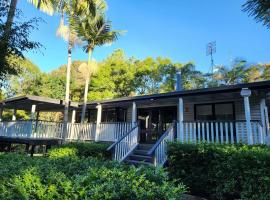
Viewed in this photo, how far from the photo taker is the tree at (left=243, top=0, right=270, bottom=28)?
168 inches

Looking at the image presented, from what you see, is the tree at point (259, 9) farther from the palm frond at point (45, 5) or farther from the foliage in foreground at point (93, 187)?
the palm frond at point (45, 5)

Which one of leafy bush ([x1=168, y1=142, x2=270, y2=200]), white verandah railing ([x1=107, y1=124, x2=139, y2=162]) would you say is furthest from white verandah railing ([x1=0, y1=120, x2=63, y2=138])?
leafy bush ([x1=168, y1=142, x2=270, y2=200])

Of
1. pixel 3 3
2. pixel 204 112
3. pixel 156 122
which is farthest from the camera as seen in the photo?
pixel 156 122

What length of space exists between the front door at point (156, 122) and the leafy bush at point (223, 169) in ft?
19.0

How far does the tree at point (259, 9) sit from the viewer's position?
4.27 metres

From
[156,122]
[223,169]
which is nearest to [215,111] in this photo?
[156,122]

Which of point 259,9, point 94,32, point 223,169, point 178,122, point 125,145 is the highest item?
point 94,32

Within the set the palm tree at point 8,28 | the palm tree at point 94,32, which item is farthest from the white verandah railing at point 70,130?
the palm tree at point 8,28

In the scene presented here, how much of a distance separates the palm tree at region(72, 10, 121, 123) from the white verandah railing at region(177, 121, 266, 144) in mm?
7822

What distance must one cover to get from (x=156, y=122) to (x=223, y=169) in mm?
7848

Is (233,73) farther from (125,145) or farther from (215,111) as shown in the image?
(125,145)

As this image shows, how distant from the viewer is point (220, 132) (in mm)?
9328

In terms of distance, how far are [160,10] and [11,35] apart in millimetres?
14200

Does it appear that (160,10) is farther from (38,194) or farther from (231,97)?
(38,194)
